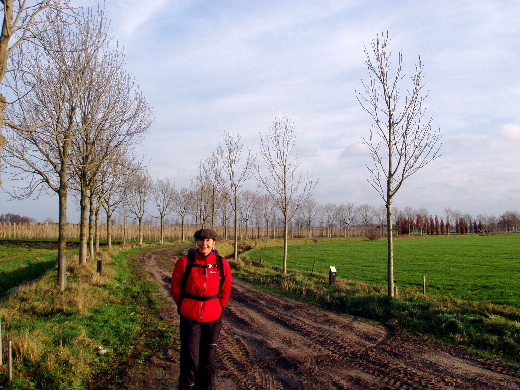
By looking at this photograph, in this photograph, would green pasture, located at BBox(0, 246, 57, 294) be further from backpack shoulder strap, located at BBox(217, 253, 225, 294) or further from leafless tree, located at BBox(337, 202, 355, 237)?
leafless tree, located at BBox(337, 202, 355, 237)

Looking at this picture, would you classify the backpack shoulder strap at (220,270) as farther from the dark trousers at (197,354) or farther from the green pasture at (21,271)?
the green pasture at (21,271)

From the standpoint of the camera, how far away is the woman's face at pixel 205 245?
488 cm

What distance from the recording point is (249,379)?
5750 millimetres

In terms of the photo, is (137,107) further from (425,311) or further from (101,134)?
(425,311)

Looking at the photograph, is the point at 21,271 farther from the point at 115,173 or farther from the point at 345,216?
the point at 345,216

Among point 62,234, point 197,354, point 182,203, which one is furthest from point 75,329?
point 182,203

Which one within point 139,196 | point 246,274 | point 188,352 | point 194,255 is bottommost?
point 246,274

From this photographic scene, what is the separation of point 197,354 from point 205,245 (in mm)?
1394

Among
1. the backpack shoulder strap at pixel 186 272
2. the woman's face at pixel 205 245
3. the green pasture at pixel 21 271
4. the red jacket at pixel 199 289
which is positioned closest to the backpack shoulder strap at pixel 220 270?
the red jacket at pixel 199 289

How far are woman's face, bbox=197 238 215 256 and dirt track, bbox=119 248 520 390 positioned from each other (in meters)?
2.15

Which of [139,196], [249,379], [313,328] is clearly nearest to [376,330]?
[313,328]

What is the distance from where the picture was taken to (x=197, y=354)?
4.74m

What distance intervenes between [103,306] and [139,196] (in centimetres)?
3691

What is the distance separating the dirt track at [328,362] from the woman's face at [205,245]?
7.04 feet
